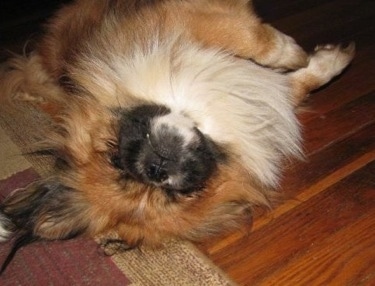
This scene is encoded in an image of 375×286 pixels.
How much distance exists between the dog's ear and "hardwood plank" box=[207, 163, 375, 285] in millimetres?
434

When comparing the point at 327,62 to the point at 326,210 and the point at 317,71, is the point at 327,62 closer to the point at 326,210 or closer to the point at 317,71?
the point at 317,71

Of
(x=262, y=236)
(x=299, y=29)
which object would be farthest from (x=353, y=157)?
(x=299, y=29)

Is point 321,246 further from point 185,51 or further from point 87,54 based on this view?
point 87,54

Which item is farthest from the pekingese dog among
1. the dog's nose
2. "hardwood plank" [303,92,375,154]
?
"hardwood plank" [303,92,375,154]

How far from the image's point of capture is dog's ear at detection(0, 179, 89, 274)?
143 centimetres

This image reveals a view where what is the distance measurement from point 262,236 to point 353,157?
1.50 feet

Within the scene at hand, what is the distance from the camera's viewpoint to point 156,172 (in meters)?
1.37

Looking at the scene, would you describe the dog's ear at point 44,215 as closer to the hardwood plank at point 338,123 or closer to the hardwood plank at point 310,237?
the hardwood plank at point 310,237

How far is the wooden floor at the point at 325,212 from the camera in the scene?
→ 1.32m

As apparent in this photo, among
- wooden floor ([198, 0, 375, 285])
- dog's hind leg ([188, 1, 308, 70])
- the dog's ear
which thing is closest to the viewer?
wooden floor ([198, 0, 375, 285])

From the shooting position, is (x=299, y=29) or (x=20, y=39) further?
(x=20, y=39)

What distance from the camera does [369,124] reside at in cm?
176

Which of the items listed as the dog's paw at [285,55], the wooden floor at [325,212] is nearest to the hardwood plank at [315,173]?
the wooden floor at [325,212]

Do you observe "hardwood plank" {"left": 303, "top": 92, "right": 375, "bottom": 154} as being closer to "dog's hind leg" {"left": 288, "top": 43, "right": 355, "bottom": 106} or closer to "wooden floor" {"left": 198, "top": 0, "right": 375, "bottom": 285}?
"wooden floor" {"left": 198, "top": 0, "right": 375, "bottom": 285}
